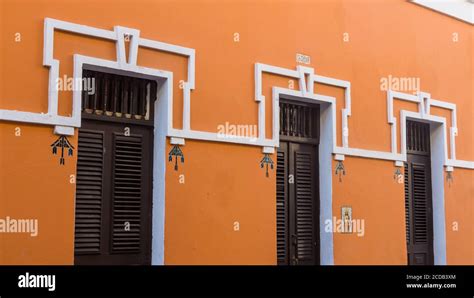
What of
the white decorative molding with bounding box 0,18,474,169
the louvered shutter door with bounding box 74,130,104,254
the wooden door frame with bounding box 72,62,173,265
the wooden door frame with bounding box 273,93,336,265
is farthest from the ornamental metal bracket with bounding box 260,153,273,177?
the louvered shutter door with bounding box 74,130,104,254

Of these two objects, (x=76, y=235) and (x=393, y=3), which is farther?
(x=393, y=3)

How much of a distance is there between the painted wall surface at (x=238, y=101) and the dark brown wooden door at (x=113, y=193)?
34cm

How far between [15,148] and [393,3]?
723 cm

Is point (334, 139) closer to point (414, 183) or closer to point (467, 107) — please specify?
point (414, 183)

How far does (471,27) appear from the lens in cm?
1246

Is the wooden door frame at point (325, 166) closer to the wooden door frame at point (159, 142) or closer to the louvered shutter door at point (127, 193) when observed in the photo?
the wooden door frame at point (159, 142)

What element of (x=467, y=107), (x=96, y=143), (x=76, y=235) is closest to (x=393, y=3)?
(x=467, y=107)

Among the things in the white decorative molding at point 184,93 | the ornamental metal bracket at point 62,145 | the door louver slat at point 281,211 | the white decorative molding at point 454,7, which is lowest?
the door louver slat at point 281,211

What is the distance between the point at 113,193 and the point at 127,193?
0.66ft

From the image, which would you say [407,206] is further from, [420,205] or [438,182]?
[438,182]

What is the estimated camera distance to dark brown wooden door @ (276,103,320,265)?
9.12 metres

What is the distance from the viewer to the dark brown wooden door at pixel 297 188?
29.9ft

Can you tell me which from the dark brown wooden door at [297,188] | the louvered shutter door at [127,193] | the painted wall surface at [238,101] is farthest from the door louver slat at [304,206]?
the louvered shutter door at [127,193]
